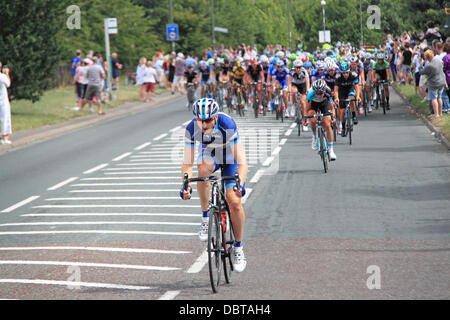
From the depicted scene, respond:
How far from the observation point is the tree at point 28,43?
104 feet

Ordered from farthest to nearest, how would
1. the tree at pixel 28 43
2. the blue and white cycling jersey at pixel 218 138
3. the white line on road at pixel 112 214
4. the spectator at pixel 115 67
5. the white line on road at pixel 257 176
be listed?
1. the spectator at pixel 115 67
2. the tree at pixel 28 43
3. the white line on road at pixel 257 176
4. the white line on road at pixel 112 214
5. the blue and white cycling jersey at pixel 218 138

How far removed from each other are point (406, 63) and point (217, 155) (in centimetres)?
3090

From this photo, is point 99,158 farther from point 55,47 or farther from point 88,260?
point 55,47

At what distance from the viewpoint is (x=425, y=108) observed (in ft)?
97.2

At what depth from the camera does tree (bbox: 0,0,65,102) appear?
31.8m

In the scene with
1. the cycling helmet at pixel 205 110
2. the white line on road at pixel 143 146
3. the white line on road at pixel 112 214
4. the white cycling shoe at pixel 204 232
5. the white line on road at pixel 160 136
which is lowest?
the white line on road at pixel 160 136

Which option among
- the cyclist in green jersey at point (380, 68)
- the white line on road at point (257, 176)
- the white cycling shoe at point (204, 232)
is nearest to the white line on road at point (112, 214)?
the white line on road at point (257, 176)

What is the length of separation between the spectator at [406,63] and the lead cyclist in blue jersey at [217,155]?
29.1 meters

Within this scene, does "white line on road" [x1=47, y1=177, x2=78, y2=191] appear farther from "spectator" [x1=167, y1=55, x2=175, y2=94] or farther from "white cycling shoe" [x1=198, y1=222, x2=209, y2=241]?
"spectator" [x1=167, y1=55, x2=175, y2=94]

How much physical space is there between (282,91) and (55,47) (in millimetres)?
9243

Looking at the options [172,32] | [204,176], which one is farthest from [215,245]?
[172,32]

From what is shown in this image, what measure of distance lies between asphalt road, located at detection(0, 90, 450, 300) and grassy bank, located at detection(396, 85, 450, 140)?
681 mm

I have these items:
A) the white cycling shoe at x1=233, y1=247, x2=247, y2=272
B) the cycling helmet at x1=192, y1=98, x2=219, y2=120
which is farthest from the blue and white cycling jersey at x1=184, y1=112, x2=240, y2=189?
the white cycling shoe at x1=233, y1=247, x2=247, y2=272

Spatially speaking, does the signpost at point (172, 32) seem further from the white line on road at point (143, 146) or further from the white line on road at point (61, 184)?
the white line on road at point (61, 184)
